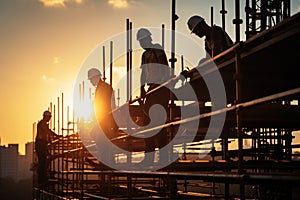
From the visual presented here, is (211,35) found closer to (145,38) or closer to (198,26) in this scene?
(198,26)

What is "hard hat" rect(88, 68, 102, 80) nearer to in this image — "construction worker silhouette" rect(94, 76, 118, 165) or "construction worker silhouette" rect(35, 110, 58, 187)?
"construction worker silhouette" rect(94, 76, 118, 165)

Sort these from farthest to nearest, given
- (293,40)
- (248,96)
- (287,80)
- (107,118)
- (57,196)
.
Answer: (57,196), (107,118), (248,96), (287,80), (293,40)

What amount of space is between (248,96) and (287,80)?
957 millimetres

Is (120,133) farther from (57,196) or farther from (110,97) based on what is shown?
(57,196)

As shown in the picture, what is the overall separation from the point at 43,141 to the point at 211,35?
11.8 meters

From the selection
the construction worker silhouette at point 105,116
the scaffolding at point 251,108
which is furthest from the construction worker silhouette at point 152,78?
the construction worker silhouette at point 105,116

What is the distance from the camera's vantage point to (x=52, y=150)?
19.6m

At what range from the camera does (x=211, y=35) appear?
7.68 meters

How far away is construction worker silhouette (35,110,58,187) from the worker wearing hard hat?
35.5 feet

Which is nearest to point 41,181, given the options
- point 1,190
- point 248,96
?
point 248,96

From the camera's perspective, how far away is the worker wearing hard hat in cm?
762

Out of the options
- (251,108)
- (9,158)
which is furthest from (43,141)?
(9,158)

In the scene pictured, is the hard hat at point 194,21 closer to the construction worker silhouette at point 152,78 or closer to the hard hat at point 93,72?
the construction worker silhouette at point 152,78

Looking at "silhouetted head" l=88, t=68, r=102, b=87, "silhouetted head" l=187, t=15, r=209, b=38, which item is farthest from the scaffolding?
"silhouetted head" l=88, t=68, r=102, b=87
